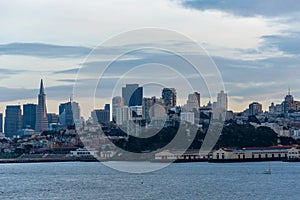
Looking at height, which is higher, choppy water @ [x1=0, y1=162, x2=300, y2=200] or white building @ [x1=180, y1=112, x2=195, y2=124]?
white building @ [x1=180, y1=112, x2=195, y2=124]

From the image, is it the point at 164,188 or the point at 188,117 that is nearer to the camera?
the point at 164,188

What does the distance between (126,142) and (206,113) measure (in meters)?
27.8

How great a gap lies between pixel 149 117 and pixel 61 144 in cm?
1074

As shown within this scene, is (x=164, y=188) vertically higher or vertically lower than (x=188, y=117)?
lower

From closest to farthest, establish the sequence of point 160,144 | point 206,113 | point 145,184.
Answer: point 145,184
point 160,144
point 206,113

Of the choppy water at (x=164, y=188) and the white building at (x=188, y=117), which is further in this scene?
the white building at (x=188, y=117)

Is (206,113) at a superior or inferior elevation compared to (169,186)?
superior

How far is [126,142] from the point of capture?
86.9 meters

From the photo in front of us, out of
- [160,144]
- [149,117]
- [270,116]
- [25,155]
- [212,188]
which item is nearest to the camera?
[212,188]

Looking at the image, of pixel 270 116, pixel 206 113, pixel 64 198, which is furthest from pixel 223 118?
pixel 64 198

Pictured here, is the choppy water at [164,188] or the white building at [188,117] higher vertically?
the white building at [188,117]

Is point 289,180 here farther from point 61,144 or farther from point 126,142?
point 61,144

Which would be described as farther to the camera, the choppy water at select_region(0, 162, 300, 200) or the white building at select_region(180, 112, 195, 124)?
the white building at select_region(180, 112, 195, 124)

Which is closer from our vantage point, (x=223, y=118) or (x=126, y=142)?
(x=126, y=142)
